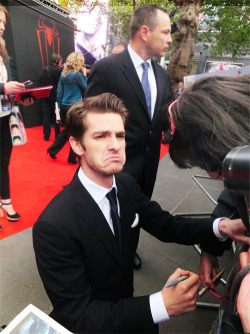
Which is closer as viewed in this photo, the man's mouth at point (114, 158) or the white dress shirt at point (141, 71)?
the man's mouth at point (114, 158)

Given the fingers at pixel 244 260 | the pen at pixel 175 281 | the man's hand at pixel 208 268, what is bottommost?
the man's hand at pixel 208 268

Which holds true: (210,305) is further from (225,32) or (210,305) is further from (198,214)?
(225,32)

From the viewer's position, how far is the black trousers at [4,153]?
8.11ft

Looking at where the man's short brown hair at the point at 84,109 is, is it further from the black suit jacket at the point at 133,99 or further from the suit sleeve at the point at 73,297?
the black suit jacket at the point at 133,99

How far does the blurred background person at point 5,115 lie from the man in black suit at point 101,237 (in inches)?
48.2

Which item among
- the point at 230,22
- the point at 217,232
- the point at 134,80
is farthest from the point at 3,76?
the point at 230,22

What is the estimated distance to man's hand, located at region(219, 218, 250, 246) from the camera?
1242mm

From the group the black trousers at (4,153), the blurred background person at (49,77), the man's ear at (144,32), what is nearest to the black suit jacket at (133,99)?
the man's ear at (144,32)

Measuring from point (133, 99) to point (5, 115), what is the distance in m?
1.25

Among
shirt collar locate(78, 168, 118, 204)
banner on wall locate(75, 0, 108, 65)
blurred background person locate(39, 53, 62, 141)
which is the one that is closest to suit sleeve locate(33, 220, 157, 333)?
shirt collar locate(78, 168, 118, 204)

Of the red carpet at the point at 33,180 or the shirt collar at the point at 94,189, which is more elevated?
the shirt collar at the point at 94,189

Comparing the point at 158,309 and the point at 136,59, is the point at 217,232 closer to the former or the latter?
the point at 158,309

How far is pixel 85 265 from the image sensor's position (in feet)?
3.98

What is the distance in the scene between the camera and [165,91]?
2.38 m
